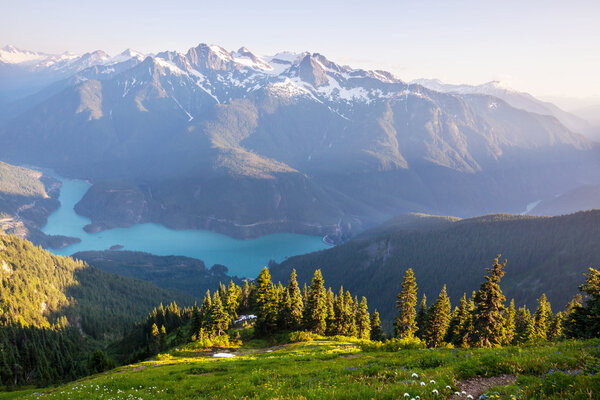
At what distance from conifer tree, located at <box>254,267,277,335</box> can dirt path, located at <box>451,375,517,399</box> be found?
4429cm

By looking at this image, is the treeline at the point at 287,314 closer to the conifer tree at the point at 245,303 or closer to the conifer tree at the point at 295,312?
the conifer tree at the point at 295,312

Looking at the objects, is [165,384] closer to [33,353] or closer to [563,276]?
[33,353]

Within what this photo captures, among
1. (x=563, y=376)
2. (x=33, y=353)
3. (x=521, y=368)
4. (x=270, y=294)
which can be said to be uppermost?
(x=563, y=376)

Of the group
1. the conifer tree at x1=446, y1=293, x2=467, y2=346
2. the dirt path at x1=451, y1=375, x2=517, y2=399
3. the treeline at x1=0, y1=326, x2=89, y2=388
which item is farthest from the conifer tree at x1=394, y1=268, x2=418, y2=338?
the treeline at x1=0, y1=326, x2=89, y2=388

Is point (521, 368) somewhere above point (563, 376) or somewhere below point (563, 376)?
below

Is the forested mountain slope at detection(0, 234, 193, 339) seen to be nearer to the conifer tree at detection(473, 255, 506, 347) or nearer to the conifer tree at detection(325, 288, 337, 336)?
the conifer tree at detection(325, 288, 337, 336)

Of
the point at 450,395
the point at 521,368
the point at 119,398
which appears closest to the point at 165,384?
the point at 119,398

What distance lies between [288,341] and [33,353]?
75.1 meters

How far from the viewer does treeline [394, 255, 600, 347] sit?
3341cm

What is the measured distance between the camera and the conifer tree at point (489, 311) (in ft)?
133

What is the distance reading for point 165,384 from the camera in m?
20.9

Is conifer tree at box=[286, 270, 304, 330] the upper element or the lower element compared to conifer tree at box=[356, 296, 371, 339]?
upper

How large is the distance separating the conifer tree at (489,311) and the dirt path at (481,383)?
33.5 metres

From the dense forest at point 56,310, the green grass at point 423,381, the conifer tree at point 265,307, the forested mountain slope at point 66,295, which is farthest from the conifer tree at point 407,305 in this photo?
the forested mountain slope at point 66,295
